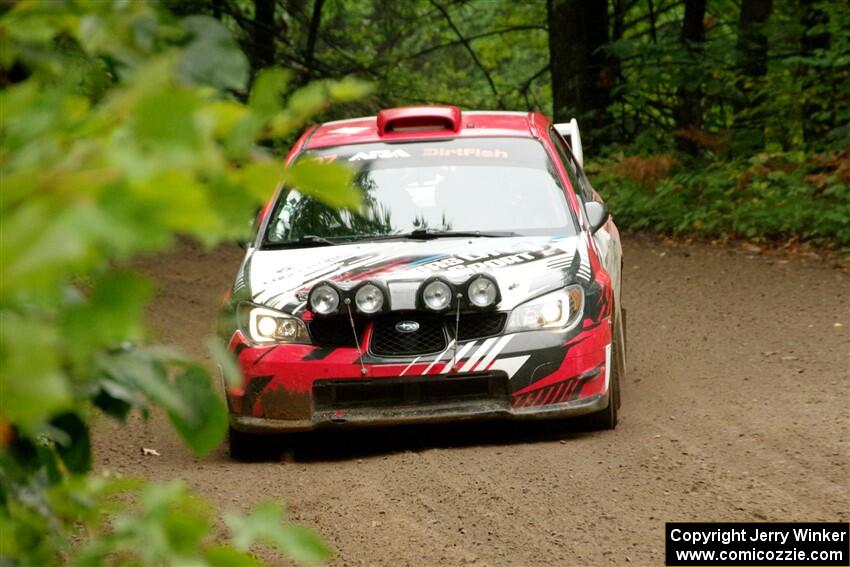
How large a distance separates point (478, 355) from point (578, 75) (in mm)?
14678

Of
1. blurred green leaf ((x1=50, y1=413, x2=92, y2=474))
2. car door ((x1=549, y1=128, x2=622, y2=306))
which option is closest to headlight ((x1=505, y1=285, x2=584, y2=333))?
car door ((x1=549, y1=128, x2=622, y2=306))

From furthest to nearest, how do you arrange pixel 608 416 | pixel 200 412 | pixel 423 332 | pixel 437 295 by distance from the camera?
pixel 608 416 → pixel 423 332 → pixel 437 295 → pixel 200 412

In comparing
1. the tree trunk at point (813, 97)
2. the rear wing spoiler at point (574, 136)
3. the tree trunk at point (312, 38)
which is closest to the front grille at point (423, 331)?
the rear wing spoiler at point (574, 136)

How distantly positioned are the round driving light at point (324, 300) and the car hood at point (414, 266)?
0.27ft

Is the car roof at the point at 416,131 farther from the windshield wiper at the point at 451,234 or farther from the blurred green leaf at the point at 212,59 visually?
the blurred green leaf at the point at 212,59

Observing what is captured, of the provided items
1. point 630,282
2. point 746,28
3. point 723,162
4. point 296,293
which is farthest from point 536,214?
point 746,28

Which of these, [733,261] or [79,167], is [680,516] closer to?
[79,167]

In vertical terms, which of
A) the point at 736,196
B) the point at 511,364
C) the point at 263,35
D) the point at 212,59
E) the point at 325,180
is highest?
the point at 263,35

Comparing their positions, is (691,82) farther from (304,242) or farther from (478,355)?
(478,355)

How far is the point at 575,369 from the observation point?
21.2ft

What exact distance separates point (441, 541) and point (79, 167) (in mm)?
4069

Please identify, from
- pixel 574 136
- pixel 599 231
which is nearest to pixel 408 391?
pixel 599 231

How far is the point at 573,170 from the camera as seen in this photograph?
8.35 metres

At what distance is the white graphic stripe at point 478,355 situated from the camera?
633 centimetres
